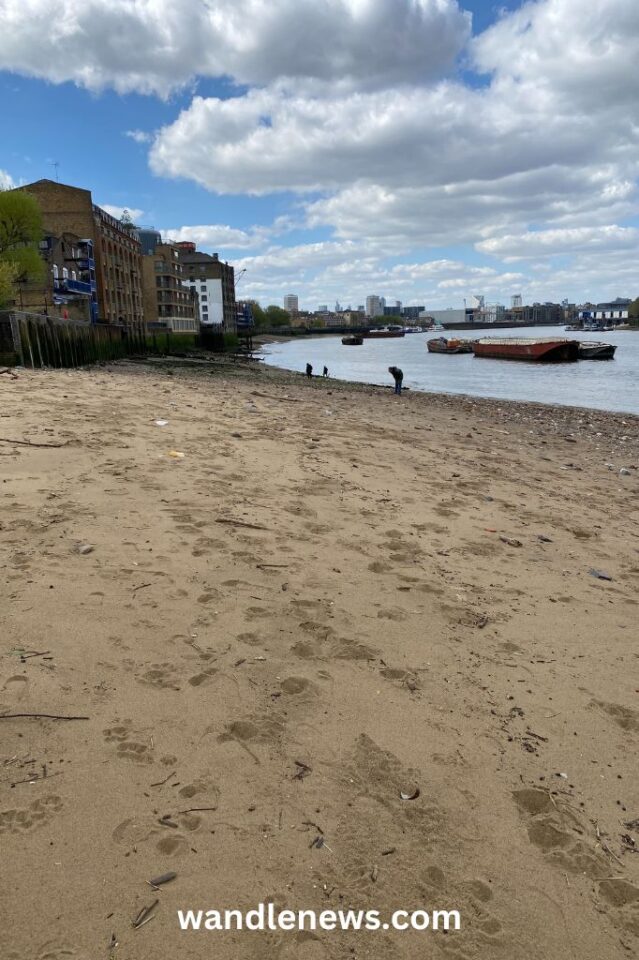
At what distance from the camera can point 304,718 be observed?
3248 mm

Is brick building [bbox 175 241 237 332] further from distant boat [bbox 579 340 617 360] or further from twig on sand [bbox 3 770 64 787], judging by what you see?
twig on sand [bbox 3 770 64 787]

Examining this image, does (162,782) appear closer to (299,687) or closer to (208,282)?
(299,687)

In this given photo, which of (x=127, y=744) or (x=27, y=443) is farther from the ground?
(x=27, y=443)

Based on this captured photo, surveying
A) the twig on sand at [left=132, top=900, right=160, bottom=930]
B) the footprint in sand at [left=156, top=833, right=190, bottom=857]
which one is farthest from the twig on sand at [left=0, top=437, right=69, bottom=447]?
the twig on sand at [left=132, top=900, right=160, bottom=930]

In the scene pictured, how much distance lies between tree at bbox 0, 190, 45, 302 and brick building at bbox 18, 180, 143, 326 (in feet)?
42.3

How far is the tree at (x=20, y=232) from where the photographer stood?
172 feet

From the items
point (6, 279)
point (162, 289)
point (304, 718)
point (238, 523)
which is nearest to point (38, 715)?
point (304, 718)

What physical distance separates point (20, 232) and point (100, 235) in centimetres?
2101

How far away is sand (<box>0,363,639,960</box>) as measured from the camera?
88.2 inches

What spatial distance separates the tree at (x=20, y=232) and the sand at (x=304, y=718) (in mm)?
54584

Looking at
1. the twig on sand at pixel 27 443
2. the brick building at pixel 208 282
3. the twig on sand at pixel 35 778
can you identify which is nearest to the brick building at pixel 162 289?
the brick building at pixel 208 282

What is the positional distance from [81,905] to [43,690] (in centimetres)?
126

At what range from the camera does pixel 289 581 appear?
4.80 meters

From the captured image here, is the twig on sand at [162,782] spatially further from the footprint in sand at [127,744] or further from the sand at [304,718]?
the footprint in sand at [127,744]
